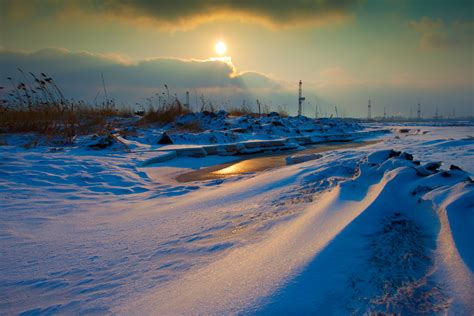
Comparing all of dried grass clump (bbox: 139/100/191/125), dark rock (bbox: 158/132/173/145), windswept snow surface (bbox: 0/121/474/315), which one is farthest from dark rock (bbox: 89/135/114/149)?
dried grass clump (bbox: 139/100/191/125)

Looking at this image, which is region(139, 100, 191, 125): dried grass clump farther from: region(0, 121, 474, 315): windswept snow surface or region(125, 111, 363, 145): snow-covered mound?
region(0, 121, 474, 315): windswept snow surface

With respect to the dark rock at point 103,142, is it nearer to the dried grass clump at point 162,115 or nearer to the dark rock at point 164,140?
the dark rock at point 164,140

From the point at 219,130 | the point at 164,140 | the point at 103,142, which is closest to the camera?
the point at 103,142

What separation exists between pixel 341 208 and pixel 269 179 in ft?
3.81

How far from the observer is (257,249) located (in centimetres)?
127

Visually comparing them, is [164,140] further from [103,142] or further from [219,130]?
[219,130]

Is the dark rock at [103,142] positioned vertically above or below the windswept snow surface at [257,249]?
above

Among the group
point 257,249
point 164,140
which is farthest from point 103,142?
point 257,249

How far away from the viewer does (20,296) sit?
1.10 meters

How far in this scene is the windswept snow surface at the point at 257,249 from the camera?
892mm

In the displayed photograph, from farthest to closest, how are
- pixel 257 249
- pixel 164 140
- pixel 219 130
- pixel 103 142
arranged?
pixel 219 130 < pixel 164 140 < pixel 103 142 < pixel 257 249

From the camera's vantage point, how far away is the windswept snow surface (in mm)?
892

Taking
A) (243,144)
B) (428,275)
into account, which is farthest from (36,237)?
(243,144)

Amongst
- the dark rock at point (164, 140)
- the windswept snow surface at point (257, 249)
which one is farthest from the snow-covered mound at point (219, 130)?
the windswept snow surface at point (257, 249)
